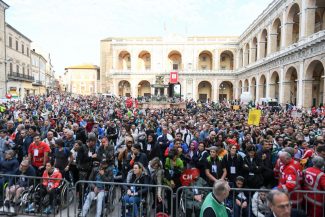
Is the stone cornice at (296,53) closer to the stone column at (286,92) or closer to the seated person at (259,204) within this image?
the stone column at (286,92)

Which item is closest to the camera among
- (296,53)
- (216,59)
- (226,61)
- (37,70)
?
(296,53)

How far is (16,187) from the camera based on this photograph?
5.70 metres

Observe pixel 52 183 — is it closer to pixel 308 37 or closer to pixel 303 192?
pixel 303 192

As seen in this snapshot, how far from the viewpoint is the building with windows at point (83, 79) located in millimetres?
83625

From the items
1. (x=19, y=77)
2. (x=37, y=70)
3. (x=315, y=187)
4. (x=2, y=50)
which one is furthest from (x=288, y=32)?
(x=37, y=70)

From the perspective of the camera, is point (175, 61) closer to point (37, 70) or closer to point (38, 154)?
point (37, 70)

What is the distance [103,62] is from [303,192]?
6495 centimetres

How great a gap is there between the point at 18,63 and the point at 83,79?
129ft

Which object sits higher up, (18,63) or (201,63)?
(201,63)

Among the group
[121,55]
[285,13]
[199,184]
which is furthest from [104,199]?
[121,55]

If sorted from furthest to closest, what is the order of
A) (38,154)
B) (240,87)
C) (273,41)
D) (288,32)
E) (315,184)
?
(240,87)
(273,41)
(288,32)
(38,154)
(315,184)

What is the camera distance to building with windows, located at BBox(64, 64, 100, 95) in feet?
274

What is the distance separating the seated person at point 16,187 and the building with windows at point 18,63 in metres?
34.8

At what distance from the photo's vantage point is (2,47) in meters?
37.3
